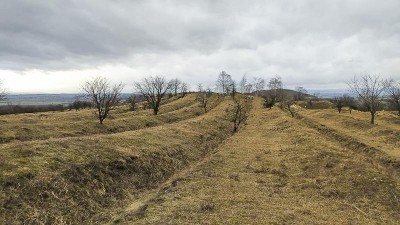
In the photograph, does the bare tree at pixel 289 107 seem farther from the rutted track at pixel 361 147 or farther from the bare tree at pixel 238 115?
the rutted track at pixel 361 147

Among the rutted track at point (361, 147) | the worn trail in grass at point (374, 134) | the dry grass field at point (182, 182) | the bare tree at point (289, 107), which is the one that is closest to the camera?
the dry grass field at point (182, 182)

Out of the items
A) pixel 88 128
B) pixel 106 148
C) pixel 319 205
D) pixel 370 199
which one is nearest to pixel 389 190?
pixel 370 199

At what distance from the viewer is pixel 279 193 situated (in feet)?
68.7

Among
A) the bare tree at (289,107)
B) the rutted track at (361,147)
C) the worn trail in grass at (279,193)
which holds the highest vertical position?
the bare tree at (289,107)

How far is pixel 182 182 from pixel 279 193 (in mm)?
6529

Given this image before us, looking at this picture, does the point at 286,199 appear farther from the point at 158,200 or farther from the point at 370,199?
the point at 158,200

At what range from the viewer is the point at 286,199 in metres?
19.7

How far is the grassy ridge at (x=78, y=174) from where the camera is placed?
1606 cm

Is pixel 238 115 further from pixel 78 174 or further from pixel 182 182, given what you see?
pixel 78 174

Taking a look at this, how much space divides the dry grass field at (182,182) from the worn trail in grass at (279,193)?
6cm

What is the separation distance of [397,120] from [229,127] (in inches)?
1243

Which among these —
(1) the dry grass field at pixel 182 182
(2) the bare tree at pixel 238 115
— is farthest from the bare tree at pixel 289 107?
(1) the dry grass field at pixel 182 182

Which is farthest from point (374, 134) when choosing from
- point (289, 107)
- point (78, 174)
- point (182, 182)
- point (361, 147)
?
point (78, 174)

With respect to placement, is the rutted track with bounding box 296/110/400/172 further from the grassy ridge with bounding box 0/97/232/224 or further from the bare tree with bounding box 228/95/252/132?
the grassy ridge with bounding box 0/97/232/224
